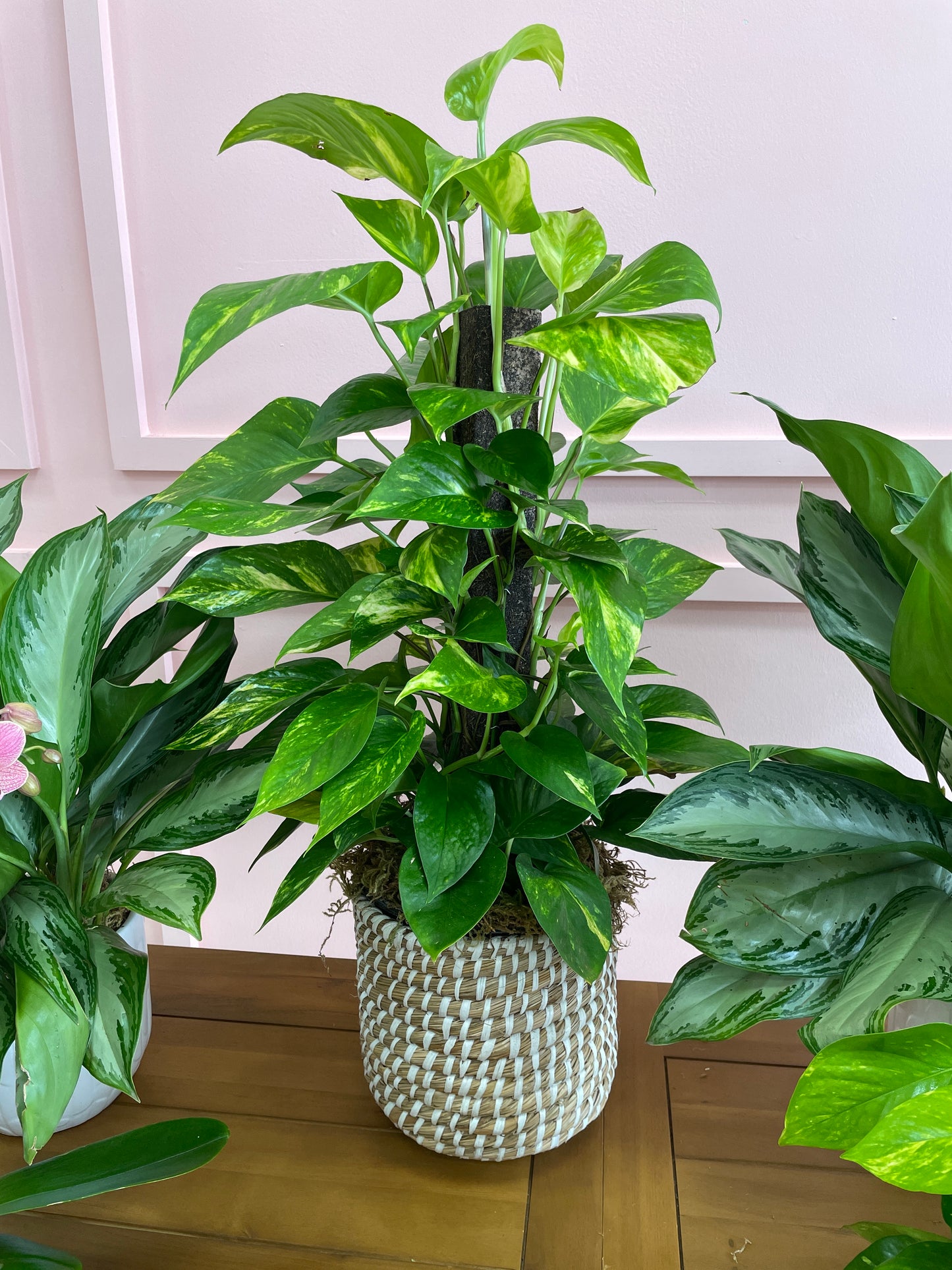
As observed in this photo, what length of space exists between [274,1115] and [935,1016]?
0.50 meters

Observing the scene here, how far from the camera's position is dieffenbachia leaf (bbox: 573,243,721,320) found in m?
0.49

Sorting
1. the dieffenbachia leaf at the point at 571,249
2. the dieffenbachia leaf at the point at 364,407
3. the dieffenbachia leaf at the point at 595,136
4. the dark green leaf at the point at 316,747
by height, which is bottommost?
the dark green leaf at the point at 316,747

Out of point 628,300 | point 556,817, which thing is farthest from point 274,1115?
point 628,300

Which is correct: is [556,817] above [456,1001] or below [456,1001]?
above

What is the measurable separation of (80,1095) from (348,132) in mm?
711

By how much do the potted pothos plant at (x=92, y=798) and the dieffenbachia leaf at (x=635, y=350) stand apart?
251 millimetres

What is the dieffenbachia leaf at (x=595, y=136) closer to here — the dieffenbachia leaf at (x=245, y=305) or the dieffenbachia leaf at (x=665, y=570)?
the dieffenbachia leaf at (x=245, y=305)

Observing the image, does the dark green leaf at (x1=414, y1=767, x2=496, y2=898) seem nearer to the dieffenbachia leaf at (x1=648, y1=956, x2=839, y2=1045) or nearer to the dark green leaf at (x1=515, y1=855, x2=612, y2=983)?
the dark green leaf at (x1=515, y1=855, x2=612, y2=983)

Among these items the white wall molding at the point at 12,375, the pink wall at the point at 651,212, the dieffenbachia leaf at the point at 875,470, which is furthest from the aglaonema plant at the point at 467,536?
the white wall molding at the point at 12,375

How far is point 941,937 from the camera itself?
537mm

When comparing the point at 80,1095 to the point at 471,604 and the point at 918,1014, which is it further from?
the point at 918,1014

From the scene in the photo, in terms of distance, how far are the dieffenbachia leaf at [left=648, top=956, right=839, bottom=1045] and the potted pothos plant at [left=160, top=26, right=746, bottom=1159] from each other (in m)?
0.07

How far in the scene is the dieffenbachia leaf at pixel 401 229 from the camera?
0.56 meters

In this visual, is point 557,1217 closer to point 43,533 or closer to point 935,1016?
point 935,1016
